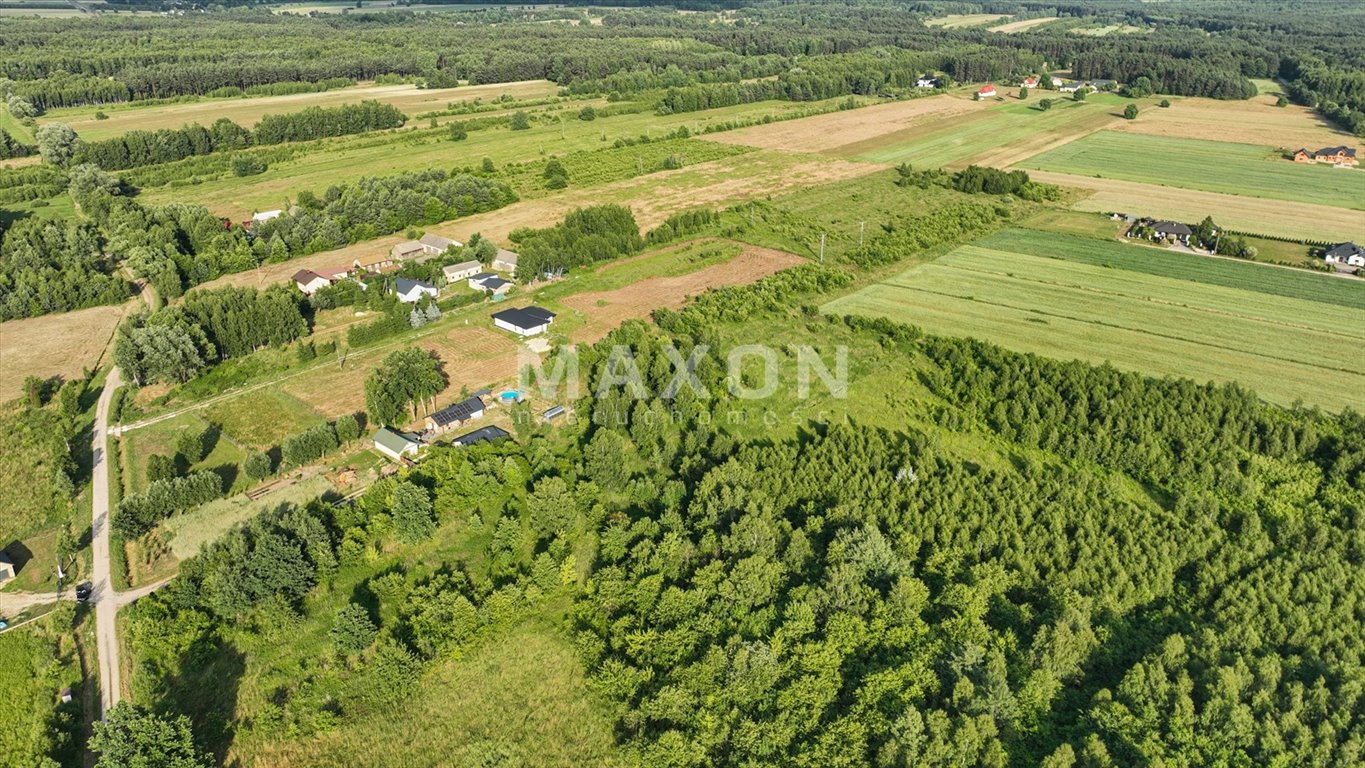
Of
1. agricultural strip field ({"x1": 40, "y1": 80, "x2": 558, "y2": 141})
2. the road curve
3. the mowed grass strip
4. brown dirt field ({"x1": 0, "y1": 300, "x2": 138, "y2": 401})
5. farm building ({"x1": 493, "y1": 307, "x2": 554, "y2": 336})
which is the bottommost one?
the road curve

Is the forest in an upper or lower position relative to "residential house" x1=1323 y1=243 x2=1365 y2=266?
lower

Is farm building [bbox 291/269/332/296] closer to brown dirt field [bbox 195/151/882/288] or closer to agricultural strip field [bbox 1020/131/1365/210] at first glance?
brown dirt field [bbox 195/151/882/288]

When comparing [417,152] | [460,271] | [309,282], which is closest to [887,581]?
[460,271]

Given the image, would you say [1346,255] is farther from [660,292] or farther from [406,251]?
[406,251]

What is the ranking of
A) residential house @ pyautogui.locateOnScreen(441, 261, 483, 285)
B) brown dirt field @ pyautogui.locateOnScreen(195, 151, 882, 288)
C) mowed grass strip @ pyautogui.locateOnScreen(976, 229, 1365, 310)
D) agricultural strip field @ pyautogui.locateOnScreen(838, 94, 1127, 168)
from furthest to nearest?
agricultural strip field @ pyautogui.locateOnScreen(838, 94, 1127, 168) < brown dirt field @ pyautogui.locateOnScreen(195, 151, 882, 288) < residential house @ pyautogui.locateOnScreen(441, 261, 483, 285) < mowed grass strip @ pyautogui.locateOnScreen(976, 229, 1365, 310)

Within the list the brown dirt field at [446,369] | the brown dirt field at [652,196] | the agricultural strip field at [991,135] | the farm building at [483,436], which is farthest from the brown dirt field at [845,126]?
the farm building at [483,436]

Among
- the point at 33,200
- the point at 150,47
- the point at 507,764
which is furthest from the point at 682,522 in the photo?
the point at 150,47

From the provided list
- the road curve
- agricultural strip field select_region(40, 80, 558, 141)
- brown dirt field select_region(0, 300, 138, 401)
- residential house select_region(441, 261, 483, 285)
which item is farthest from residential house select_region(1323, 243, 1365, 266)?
agricultural strip field select_region(40, 80, 558, 141)
